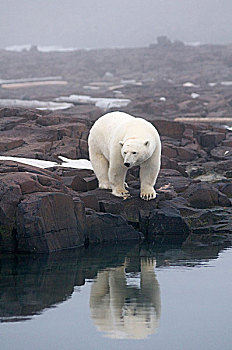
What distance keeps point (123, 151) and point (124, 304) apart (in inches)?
127

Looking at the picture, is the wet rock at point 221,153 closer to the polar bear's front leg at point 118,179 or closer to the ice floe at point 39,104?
the polar bear's front leg at point 118,179

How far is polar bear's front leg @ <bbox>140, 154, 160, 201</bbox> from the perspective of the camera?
1162cm

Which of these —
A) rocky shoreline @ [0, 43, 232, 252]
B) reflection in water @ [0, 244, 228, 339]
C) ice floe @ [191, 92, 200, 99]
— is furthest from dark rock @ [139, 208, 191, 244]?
ice floe @ [191, 92, 200, 99]

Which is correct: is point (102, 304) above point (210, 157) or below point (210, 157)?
above

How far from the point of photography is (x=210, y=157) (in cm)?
1870

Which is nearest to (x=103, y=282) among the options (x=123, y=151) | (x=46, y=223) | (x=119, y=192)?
(x=46, y=223)

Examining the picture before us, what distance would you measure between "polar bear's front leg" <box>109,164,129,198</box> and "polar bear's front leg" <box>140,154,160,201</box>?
300mm

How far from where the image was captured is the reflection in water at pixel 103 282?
7.56m

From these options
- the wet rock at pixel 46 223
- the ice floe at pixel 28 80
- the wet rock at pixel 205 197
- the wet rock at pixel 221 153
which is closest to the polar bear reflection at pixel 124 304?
the wet rock at pixel 46 223

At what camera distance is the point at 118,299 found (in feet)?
27.2

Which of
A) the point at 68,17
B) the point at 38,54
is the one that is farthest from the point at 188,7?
the point at 38,54

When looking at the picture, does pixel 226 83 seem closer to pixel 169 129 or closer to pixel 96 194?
pixel 169 129

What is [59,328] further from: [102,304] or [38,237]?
[38,237]

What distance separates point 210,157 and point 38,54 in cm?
7465
